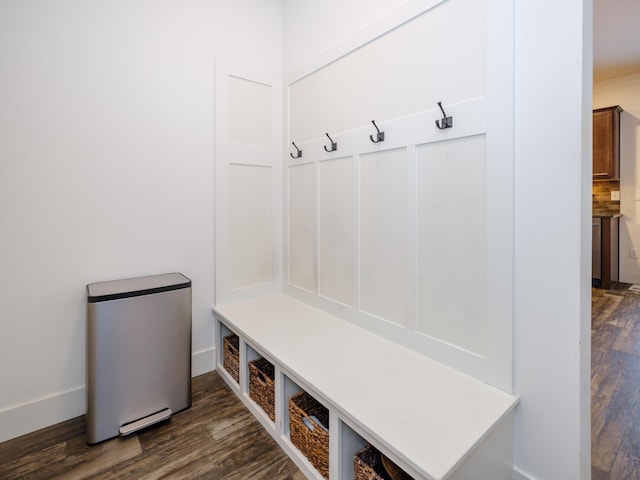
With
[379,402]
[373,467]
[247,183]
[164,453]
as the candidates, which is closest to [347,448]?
[373,467]

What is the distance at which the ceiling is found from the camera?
8.68 feet

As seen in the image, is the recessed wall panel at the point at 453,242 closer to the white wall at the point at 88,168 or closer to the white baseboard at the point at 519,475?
the white baseboard at the point at 519,475

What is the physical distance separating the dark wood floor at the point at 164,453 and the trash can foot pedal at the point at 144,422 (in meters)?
0.05

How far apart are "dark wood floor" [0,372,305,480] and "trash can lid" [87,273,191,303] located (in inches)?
26.0

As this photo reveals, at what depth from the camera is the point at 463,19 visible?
4.00 ft

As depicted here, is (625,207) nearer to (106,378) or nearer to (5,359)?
(106,378)

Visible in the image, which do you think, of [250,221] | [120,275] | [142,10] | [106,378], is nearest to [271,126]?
[250,221]

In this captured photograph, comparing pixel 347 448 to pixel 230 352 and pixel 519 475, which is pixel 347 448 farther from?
pixel 230 352

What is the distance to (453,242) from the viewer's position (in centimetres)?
130

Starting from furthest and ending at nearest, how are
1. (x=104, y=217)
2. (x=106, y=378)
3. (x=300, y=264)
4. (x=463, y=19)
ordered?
(x=300, y=264) → (x=104, y=217) → (x=106, y=378) → (x=463, y=19)

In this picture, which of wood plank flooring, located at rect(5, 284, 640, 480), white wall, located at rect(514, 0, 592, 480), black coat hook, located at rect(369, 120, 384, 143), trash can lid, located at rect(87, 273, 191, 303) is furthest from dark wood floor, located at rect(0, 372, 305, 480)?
black coat hook, located at rect(369, 120, 384, 143)

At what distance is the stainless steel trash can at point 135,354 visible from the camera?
4.63 feet

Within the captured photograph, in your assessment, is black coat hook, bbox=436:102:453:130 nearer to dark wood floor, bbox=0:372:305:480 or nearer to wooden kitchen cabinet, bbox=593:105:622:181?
dark wood floor, bbox=0:372:305:480

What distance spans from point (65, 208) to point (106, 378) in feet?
2.75
